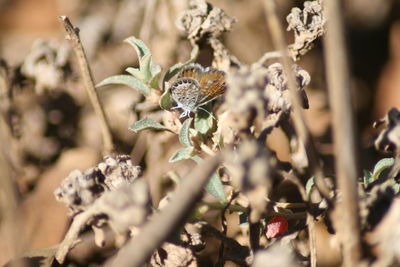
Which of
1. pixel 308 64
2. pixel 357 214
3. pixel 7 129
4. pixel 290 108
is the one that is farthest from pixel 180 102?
pixel 308 64

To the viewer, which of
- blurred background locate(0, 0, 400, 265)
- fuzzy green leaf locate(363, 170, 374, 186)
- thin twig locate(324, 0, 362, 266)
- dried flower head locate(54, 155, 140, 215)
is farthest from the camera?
blurred background locate(0, 0, 400, 265)

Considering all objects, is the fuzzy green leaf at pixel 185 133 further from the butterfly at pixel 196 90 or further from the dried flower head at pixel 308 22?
the dried flower head at pixel 308 22

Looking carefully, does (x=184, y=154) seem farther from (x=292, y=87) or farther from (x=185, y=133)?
(x=292, y=87)

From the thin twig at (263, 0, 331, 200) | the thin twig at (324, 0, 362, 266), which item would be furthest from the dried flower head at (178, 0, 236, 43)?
the thin twig at (324, 0, 362, 266)

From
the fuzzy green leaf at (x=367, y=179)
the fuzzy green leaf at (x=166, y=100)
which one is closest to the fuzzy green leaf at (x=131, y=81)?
the fuzzy green leaf at (x=166, y=100)

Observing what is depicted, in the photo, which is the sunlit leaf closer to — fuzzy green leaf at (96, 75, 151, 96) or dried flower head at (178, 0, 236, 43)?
fuzzy green leaf at (96, 75, 151, 96)

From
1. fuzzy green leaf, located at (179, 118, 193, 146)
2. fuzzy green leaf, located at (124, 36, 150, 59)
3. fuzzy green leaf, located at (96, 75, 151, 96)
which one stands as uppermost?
fuzzy green leaf, located at (124, 36, 150, 59)
